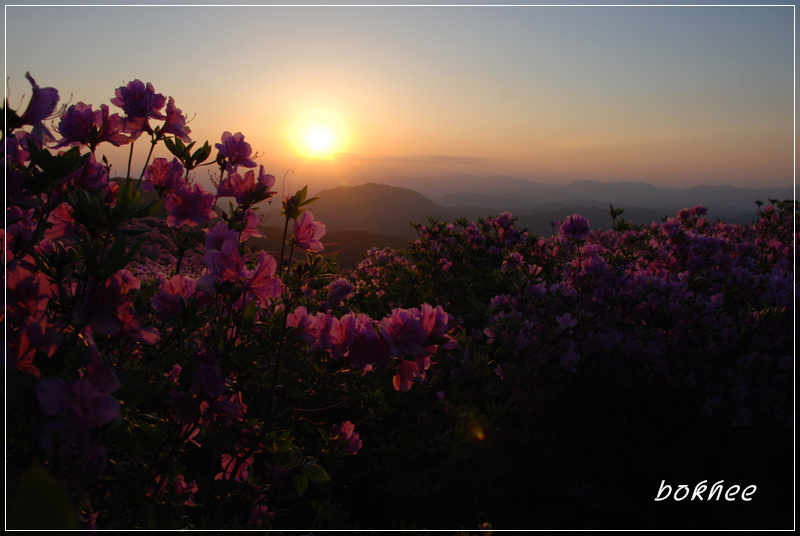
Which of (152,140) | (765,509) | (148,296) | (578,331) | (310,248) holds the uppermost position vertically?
(152,140)

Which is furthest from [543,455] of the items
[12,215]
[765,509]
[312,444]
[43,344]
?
[12,215]

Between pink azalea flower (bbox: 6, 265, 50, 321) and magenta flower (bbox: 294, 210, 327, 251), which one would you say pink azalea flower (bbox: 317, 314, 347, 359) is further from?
pink azalea flower (bbox: 6, 265, 50, 321)

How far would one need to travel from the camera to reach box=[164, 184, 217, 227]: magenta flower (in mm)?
1824

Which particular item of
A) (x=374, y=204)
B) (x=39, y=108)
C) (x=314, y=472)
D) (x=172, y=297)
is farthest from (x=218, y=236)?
(x=374, y=204)

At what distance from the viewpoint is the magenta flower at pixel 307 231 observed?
1832 mm

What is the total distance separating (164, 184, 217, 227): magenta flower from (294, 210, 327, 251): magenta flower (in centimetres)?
41

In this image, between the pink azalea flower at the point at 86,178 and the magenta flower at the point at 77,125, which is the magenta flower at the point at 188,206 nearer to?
the pink azalea flower at the point at 86,178

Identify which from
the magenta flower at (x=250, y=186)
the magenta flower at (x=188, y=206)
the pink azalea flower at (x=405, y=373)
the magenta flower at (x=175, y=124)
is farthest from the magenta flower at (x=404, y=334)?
the magenta flower at (x=175, y=124)

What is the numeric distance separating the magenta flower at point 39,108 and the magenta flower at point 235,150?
718 millimetres

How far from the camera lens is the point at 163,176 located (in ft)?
6.43

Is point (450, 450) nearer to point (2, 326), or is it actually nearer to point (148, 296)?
point (148, 296)

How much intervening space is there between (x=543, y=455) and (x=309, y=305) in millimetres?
4373

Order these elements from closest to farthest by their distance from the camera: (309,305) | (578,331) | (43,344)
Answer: (43,344) < (578,331) < (309,305)

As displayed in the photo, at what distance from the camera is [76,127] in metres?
1.75
